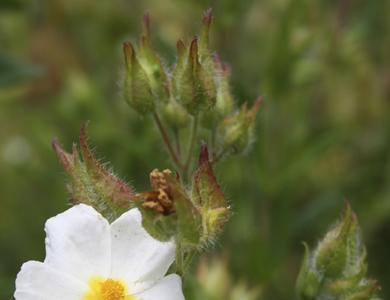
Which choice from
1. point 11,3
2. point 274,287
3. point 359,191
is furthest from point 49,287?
point 359,191

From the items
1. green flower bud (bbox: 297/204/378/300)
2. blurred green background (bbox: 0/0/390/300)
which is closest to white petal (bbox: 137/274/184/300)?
green flower bud (bbox: 297/204/378/300)

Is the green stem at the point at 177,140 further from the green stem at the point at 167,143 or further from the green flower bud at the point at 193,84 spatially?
the green flower bud at the point at 193,84

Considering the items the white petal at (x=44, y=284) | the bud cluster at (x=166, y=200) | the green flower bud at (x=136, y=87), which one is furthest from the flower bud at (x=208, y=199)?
the green flower bud at (x=136, y=87)

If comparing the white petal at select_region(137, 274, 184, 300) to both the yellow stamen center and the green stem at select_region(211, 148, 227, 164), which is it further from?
the green stem at select_region(211, 148, 227, 164)

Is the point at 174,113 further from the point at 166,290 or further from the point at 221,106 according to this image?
the point at 166,290

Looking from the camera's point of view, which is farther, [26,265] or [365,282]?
[365,282]

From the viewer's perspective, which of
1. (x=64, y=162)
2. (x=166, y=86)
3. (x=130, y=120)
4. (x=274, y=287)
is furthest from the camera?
(x=130, y=120)

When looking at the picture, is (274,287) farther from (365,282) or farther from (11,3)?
(11,3)
